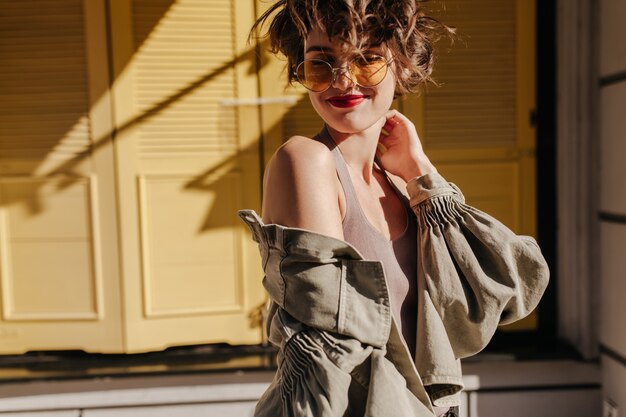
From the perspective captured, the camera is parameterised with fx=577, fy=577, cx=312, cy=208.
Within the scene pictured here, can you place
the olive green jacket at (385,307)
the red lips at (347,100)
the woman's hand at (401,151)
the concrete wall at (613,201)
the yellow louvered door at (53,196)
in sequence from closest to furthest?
the olive green jacket at (385,307), the red lips at (347,100), the woman's hand at (401,151), the concrete wall at (613,201), the yellow louvered door at (53,196)

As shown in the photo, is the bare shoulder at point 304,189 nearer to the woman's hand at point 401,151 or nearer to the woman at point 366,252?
the woman at point 366,252

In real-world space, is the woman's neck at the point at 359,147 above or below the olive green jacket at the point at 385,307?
above

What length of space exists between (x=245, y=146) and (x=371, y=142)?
2069 millimetres

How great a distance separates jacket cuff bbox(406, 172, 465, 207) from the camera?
3.14 ft

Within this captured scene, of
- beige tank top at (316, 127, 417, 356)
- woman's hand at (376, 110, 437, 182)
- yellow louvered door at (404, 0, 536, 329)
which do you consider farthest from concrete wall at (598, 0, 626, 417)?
beige tank top at (316, 127, 417, 356)

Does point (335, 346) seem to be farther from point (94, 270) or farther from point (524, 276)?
point (94, 270)

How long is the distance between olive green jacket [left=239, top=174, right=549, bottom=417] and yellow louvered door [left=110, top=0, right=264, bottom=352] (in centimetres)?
211

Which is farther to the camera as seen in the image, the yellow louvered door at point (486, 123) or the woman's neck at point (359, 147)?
the yellow louvered door at point (486, 123)

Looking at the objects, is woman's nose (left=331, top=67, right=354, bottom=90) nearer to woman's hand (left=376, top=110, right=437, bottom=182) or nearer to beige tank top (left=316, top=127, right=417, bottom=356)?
beige tank top (left=316, top=127, right=417, bottom=356)

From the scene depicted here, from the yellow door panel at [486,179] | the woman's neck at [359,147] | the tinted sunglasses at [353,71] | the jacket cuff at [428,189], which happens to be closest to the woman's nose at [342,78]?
the tinted sunglasses at [353,71]

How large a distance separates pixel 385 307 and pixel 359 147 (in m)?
0.29

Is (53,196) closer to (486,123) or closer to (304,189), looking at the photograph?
(486,123)

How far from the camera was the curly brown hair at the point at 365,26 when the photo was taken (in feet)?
2.79

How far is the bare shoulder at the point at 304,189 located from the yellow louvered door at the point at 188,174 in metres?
2.15
